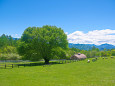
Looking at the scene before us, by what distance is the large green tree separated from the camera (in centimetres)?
4700

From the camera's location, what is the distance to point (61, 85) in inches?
567

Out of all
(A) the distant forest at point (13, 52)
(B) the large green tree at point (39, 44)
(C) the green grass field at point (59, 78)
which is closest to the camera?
(C) the green grass field at point (59, 78)

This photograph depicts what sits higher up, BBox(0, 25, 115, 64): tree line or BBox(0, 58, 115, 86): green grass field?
BBox(0, 25, 115, 64): tree line

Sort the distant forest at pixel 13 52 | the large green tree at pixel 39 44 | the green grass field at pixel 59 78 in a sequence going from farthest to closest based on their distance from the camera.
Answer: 1. the distant forest at pixel 13 52
2. the large green tree at pixel 39 44
3. the green grass field at pixel 59 78

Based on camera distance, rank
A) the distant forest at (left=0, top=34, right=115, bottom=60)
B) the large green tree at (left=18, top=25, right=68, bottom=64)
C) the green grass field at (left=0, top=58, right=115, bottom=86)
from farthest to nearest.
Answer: the distant forest at (left=0, top=34, right=115, bottom=60) < the large green tree at (left=18, top=25, right=68, bottom=64) < the green grass field at (left=0, top=58, right=115, bottom=86)

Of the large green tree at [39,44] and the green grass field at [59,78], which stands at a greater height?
the large green tree at [39,44]

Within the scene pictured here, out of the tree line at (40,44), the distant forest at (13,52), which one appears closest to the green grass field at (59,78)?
the tree line at (40,44)

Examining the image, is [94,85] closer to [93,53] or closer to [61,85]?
[61,85]

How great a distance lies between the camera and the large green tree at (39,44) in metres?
47.0

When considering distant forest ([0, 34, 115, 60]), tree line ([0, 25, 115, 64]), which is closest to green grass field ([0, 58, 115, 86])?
tree line ([0, 25, 115, 64])

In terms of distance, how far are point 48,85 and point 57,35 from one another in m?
37.0

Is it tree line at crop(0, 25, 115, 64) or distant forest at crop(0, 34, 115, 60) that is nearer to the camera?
tree line at crop(0, 25, 115, 64)

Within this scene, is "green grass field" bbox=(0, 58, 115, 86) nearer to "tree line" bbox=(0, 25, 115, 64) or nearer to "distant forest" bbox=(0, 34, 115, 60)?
"tree line" bbox=(0, 25, 115, 64)

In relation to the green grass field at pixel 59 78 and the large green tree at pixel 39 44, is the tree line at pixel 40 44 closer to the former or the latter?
the large green tree at pixel 39 44
